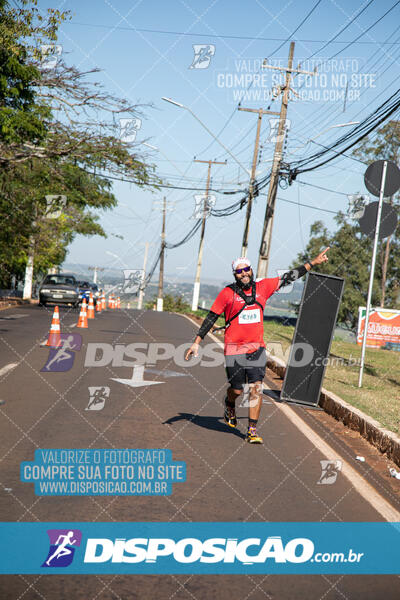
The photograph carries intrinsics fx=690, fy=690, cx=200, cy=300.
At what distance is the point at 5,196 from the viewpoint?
26172 millimetres

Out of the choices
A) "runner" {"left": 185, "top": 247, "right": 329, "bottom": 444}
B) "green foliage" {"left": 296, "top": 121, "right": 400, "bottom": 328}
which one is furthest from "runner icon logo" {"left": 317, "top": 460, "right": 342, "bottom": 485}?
"green foliage" {"left": 296, "top": 121, "right": 400, "bottom": 328}

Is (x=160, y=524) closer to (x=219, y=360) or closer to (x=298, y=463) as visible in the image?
(x=298, y=463)

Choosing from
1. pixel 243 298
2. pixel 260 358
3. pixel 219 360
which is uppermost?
pixel 243 298

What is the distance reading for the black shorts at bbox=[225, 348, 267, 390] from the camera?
7.62 metres

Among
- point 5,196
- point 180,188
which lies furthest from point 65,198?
point 180,188

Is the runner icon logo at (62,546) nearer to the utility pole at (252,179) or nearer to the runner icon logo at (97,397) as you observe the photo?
the runner icon logo at (97,397)

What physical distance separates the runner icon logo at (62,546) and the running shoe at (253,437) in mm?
3202

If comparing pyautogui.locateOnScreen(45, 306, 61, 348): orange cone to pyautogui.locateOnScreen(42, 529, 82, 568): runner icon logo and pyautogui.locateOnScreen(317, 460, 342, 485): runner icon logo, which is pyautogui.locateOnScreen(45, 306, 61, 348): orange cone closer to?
pyautogui.locateOnScreen(317, 460, 342, 485): runner icon logo

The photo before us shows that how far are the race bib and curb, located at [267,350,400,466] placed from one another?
6.46 feet

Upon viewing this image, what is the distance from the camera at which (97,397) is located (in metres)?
9.51

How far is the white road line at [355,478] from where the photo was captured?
553cm

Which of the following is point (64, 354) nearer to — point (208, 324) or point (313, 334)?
point (313, 334)

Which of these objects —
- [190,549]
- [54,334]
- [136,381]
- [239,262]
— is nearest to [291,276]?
[239,262]

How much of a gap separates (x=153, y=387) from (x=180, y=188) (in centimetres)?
2275
